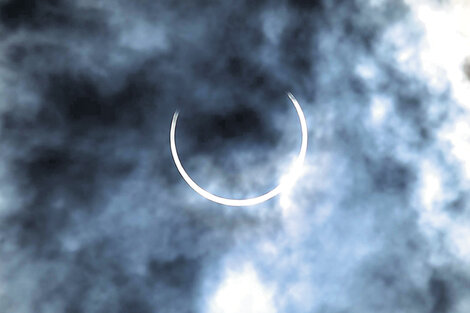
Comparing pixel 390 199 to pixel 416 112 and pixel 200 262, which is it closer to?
pixel 416 112

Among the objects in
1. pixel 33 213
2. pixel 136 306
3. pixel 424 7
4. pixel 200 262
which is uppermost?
pixel 424 7

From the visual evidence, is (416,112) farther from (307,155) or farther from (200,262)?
(200,262)

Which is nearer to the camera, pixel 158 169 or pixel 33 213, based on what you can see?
pixel 33 213

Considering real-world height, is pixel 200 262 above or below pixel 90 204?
below

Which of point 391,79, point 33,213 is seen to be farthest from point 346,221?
point 33,213

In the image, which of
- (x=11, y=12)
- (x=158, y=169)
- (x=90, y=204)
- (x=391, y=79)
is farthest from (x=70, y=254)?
(x=391, y=79)

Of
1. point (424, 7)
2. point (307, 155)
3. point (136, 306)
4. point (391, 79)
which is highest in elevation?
point (424, 7)

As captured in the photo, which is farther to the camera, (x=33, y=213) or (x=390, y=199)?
(x=390, y=199)

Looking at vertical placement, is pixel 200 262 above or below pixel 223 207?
below
